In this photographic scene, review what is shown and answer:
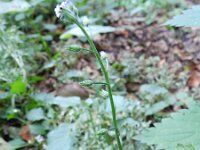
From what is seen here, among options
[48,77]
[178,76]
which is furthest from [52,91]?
[178,76]

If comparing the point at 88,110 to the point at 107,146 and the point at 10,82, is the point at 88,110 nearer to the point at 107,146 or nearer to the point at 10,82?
the point at 107,146

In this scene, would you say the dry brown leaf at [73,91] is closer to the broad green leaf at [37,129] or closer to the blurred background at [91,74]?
the blurred background at [91,74]

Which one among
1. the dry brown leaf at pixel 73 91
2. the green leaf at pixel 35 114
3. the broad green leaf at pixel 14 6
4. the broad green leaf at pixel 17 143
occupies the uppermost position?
the broad green leaf at pixel 14 6

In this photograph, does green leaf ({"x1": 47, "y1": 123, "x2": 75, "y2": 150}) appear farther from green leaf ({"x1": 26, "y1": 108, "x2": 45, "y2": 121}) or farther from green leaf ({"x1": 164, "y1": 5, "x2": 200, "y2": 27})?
green leaf ({"x1": 164, "y1": 5, "x2": 200, "y2": 27})

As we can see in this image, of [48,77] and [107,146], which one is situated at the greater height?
[48,77]

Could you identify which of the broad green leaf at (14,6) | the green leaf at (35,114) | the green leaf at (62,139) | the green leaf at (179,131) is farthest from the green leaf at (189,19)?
the broad green leaf at (14,6)

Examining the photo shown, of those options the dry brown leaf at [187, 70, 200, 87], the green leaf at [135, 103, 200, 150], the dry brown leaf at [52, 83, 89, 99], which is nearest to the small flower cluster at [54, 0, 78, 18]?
the green leaf at [135, 103, 200, 150]
